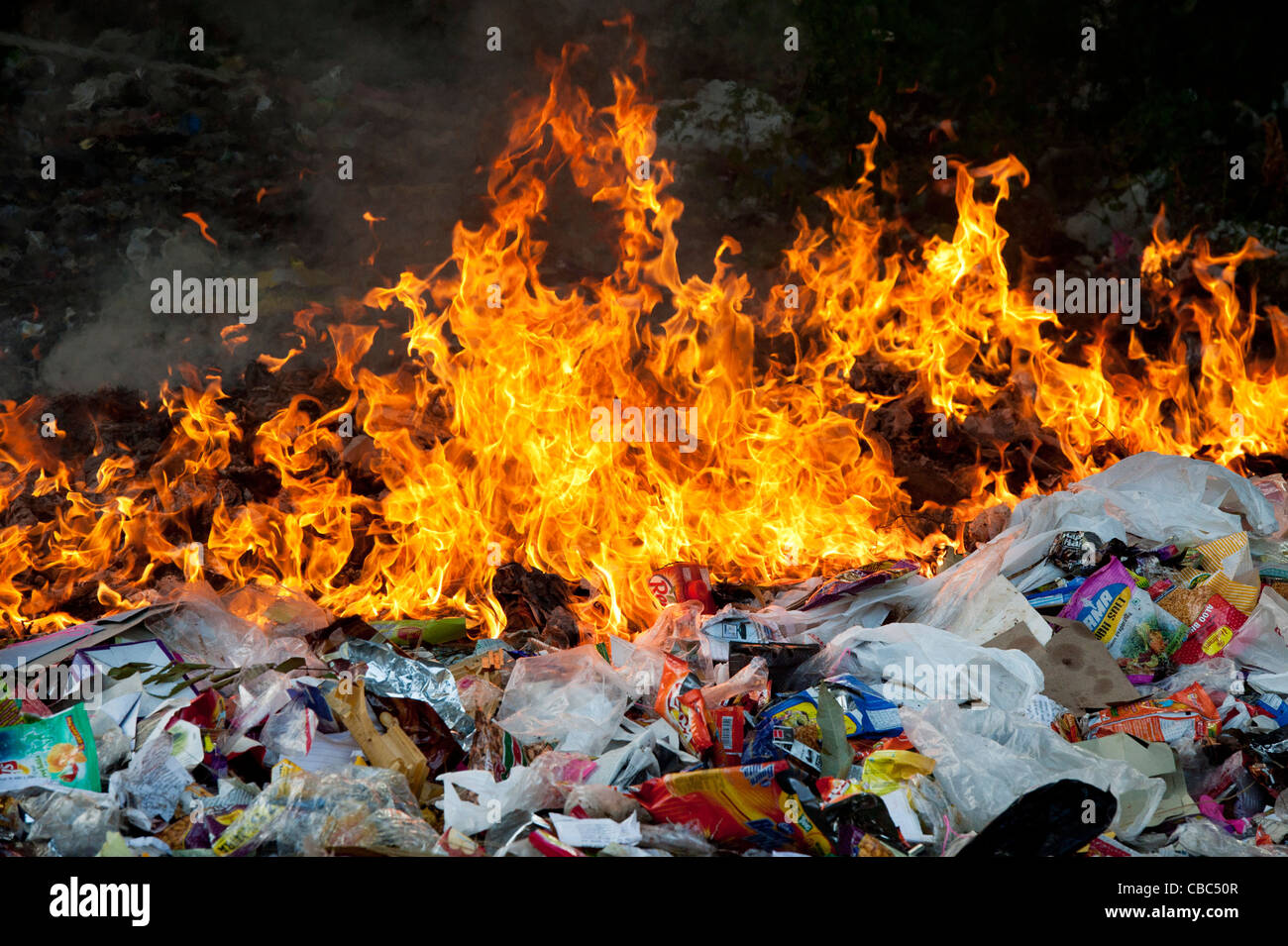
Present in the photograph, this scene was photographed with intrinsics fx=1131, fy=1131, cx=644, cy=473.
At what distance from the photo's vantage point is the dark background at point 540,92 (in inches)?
310

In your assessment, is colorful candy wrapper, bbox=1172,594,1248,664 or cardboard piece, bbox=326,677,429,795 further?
colorful candy wrapper, bbox=1172,594,1248,664

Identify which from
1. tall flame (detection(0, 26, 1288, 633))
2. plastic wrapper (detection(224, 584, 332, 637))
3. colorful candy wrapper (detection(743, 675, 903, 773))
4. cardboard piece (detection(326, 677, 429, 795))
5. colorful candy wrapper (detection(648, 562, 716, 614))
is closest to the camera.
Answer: cardboard piece (detection(326, 677, 429, 795))

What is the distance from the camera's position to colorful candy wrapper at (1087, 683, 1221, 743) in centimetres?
355

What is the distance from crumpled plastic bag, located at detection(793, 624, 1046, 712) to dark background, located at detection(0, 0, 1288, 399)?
4590 mm

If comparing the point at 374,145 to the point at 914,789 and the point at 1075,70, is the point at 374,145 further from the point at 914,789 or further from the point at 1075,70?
the point at 914,789

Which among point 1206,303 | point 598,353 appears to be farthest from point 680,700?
point 1206,303

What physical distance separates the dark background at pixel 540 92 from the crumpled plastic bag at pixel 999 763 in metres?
5.18

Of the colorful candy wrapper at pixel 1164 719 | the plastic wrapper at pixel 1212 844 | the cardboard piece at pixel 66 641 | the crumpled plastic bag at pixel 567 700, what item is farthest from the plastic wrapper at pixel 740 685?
the cardboard piece at pixel 66 641

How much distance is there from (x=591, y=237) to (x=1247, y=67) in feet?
16.1

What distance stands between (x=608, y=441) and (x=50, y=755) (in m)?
3.15

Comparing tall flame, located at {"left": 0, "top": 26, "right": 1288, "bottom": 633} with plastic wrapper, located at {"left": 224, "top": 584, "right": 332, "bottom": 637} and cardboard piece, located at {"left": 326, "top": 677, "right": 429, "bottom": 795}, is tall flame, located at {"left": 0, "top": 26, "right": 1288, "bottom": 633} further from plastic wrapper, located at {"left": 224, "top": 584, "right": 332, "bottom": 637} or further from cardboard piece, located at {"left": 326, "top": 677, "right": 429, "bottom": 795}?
cardboard piece, located at {"left": 326, "top": 677, "right": 429, "bottom": 795}

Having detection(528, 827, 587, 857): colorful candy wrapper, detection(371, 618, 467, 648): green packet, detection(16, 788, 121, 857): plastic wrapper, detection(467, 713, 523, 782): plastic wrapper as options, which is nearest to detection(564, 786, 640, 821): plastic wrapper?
detection(528, 827, 587, 857): colorful candy wrapper

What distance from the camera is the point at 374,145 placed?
8133mm

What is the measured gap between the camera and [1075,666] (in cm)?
390
